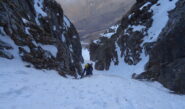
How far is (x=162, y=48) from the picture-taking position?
1950 centimetres

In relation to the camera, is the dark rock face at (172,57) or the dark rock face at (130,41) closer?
the dark rock face at (172,57)

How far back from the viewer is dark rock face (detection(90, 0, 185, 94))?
14.8 metres

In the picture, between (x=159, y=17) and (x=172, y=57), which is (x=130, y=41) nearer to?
(x=159, y=17)

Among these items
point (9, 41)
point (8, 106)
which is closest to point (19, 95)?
point (8, 106)

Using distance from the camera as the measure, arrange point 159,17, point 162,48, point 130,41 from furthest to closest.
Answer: point 130,41
point 159,17
point 162,48

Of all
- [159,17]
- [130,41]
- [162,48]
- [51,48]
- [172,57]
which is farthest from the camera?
[130,41]

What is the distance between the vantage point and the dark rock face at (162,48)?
1478cm

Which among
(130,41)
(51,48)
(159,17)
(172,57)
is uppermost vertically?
(159,17)

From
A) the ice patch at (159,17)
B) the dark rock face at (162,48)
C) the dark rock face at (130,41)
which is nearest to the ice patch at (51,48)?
the dark rock face at (162,48)

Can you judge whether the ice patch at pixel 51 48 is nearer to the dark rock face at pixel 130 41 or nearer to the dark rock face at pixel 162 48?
the dark rock face at pixel 162 48

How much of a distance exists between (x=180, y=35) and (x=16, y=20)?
19.0m

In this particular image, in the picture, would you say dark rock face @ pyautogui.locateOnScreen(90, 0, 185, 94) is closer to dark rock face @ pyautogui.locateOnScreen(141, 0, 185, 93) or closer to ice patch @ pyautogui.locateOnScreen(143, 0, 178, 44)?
dark rock face @ pyautogui.locateOnScreen(141, 0, 185, 93)

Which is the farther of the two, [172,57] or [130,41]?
[130,41]

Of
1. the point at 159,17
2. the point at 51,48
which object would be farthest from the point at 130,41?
the point at 51,48
